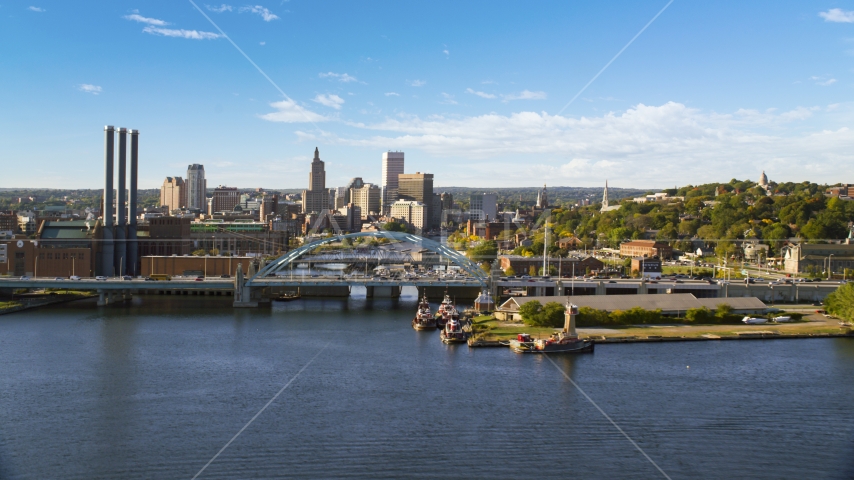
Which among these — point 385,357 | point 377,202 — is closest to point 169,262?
point 385,357

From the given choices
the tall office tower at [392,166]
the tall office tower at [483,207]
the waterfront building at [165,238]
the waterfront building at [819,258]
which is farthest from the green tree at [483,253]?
the tall office tower at [392,166]

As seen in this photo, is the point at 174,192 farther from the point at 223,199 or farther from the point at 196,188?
the point at 223,199

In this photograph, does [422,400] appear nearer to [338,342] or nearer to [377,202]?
[338,342]

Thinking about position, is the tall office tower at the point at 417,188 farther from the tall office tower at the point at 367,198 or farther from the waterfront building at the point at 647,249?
the waterfront building at the point at 647,249

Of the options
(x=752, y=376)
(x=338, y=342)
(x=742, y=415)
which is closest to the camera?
(x=742, y=415)

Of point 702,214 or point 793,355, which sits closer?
point 793,355

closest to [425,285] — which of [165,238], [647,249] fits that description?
[165,238]

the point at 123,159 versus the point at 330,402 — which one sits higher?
the point at 123,159

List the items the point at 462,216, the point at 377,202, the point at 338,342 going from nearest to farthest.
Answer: the point at 338,342 → the point at 462,216 → the point at 377,202
